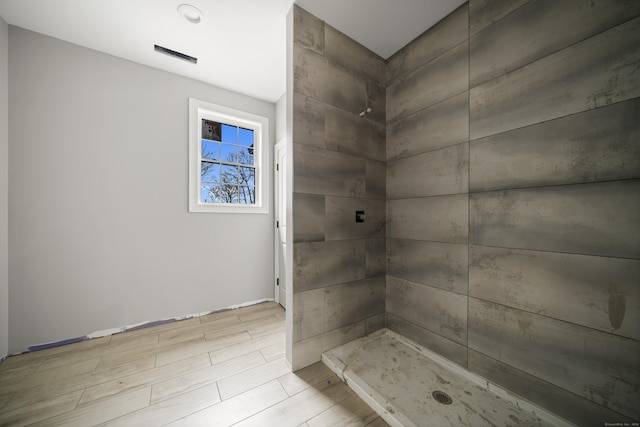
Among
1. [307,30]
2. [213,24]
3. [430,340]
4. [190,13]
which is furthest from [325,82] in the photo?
[430,340]

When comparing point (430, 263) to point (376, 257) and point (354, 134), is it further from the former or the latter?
point (354, 134)

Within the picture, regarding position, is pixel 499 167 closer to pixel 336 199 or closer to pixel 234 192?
pixel 336 199

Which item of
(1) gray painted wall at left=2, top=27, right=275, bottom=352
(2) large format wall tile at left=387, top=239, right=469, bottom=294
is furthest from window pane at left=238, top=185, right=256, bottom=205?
(2) large format wall tile at left=387, top=239, right=469, bottom=294

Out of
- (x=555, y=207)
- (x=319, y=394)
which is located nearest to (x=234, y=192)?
(x=319, y=394)

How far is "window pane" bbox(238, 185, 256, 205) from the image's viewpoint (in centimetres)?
288

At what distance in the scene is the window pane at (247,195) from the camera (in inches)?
113

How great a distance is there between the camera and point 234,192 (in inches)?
112

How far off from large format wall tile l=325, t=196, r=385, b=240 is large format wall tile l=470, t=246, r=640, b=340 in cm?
79

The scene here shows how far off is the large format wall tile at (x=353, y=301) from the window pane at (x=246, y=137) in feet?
7.60

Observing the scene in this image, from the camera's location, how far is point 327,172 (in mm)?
1720

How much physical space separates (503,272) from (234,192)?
2891mm

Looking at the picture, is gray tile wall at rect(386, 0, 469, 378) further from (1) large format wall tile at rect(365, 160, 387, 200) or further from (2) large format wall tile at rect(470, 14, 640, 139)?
(2) large format wall tile at rect(470, 14, 640, 139)

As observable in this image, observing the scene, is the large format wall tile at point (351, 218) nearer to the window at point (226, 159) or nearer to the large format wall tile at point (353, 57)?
the large format wall tile at point (353, 57)

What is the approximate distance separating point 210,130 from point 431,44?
2.59 metres
